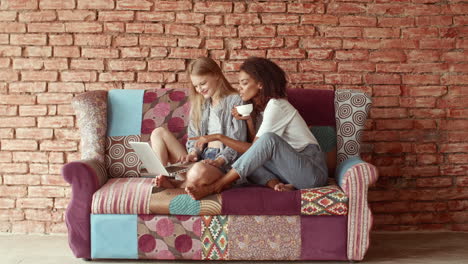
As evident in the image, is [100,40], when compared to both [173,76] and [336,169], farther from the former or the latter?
[336,169]

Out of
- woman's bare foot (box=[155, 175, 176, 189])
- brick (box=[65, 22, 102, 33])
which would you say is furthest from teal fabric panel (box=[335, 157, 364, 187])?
brick (box=[65, 22, 102, 33])

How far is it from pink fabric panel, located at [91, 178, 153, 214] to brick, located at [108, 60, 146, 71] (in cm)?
101

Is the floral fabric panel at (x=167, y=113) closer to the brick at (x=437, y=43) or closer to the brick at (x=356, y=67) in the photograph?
the brick at (x=356, y=67)

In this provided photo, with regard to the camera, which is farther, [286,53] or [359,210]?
[286,53]

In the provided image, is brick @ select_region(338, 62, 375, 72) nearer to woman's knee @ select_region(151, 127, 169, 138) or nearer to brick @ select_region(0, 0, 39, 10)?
woman's knee @ select_region(151, 127, 169, 138)

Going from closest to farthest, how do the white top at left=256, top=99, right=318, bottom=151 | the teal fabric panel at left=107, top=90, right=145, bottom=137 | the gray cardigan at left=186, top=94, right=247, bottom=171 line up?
the white top at left=256, top=99, right=318, bottom=151, the gray cardigan at left=186, top=94, right=247, bottom=171, the teal fabric panel at left=107, top=90, right=145, bottom=137

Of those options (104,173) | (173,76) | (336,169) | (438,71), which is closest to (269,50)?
(173,76)

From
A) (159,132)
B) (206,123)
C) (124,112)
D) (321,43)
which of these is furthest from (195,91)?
(321,43)

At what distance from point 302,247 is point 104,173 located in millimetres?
1164

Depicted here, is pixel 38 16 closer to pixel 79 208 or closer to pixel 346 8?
pixel 79 208

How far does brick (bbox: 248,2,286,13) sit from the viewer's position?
121 inches

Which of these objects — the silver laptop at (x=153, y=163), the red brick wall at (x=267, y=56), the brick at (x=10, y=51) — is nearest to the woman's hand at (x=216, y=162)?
the silver laptop at (x=153, y=163)

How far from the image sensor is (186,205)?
2268 mm

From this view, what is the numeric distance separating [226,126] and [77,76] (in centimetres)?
112
